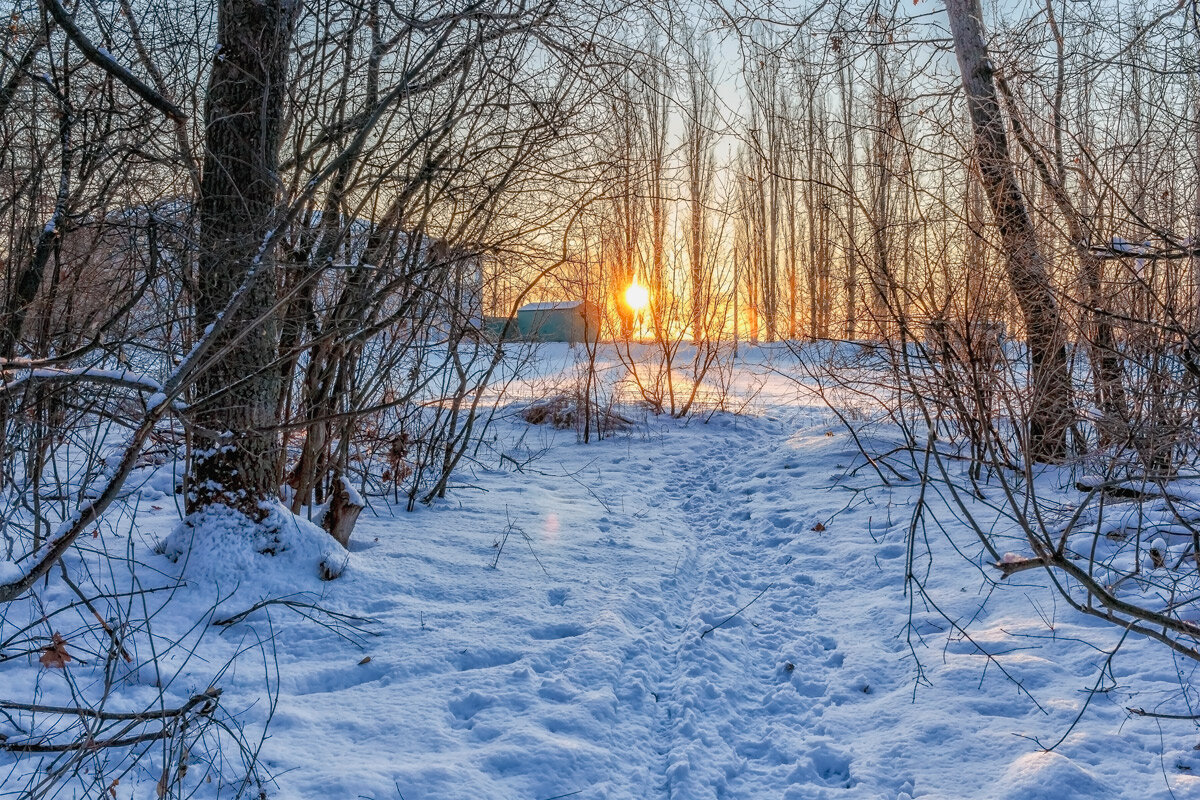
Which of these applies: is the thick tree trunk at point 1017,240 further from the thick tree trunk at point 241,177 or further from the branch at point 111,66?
the branch at point 111,66

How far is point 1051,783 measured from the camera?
230cm

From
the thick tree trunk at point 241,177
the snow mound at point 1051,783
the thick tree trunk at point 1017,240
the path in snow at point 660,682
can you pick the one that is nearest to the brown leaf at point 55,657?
the path in snow at point 660,682

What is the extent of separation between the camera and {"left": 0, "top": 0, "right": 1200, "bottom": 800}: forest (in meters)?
2.42

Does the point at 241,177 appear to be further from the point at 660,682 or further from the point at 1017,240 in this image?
the point at 1017,240

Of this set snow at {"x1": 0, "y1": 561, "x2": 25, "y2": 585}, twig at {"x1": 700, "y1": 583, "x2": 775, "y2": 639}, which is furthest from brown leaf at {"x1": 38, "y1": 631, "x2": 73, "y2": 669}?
twig at {"x1": 700, "y1": 583, "x2": 775, "y2": 639}

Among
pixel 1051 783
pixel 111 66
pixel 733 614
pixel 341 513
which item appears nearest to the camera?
pixel 1051 783

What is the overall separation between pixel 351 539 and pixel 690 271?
23.1 feet

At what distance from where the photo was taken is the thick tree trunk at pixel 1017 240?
4535mm

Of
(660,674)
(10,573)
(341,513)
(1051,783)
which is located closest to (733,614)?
(660,674)

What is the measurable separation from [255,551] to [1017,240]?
16.0 feet

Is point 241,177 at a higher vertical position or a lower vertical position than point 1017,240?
higher

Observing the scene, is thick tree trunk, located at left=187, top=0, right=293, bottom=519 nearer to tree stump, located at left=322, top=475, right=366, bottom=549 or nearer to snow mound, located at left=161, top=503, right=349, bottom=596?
snow mound, located at left=161, top=503, right=349, bottom=596

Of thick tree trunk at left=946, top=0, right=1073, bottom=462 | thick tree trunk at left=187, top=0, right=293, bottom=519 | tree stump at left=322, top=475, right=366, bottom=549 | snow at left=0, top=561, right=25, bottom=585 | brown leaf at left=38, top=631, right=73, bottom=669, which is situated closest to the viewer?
snow at left=0, top=561, right=25, bottom=585

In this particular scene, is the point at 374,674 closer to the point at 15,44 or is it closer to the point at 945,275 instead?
the point at 15,44
